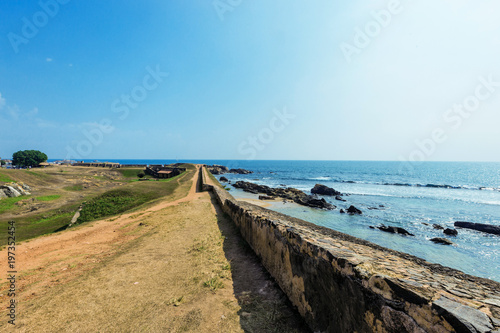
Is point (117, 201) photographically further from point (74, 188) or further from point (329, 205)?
point (329, 205)

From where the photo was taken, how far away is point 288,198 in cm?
3691

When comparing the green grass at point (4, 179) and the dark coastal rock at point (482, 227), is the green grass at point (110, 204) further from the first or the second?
the dark coastal rock at point (482, 227)

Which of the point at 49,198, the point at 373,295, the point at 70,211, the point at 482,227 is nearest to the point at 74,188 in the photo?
the point at 49,198

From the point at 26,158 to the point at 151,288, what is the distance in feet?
307

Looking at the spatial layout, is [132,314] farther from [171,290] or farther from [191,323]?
[191,323]

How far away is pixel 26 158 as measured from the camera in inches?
2625

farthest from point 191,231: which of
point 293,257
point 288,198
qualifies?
point 288,198

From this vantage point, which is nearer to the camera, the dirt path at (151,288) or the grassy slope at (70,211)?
the dirt path at (151,288)

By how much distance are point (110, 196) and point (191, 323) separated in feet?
73.3

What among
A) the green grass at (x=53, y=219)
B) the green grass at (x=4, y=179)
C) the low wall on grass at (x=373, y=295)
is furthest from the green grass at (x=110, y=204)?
the low wall on grass at (x=373, y=295)

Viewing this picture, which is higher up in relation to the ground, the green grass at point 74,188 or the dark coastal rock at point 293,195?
the green grass at point 74,188

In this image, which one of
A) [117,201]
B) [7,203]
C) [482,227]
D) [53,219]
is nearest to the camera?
[53,219]

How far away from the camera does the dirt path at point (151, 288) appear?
13.0 feet

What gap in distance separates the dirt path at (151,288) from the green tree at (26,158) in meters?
84.0
